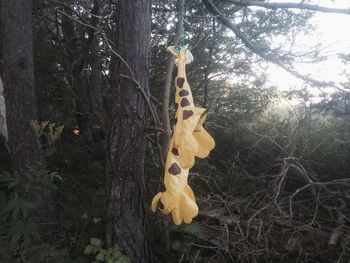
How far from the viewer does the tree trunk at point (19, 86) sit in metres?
3.37

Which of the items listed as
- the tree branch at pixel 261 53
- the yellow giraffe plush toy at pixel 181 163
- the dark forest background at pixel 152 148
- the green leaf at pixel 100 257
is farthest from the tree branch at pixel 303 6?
the green leaf at pixel 100 257

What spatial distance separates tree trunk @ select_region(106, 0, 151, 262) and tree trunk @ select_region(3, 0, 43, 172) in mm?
1089

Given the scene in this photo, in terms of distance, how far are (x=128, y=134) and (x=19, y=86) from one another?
1472mm

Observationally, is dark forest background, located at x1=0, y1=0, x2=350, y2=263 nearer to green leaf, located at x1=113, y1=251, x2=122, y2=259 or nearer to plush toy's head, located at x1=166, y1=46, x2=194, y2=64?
green leaf, located at x1=113, y1=251, x2=122, y2=259

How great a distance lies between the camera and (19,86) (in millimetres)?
3455

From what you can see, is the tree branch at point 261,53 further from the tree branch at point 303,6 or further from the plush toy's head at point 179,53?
the plush toy's head at point 179,53

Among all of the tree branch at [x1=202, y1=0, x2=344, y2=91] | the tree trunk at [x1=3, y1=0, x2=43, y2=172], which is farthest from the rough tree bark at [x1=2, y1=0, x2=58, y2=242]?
the tree branch at [x1=202, y1=0, x2=344, y2=91]

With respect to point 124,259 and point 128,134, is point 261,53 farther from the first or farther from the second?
point 124,259

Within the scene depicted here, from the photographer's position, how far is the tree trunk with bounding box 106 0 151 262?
2684 millimetres

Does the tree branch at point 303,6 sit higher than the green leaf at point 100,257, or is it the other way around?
the tree branch at point 303,6

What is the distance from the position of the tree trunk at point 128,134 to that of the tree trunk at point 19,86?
1.09m

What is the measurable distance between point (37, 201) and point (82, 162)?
8.08ft

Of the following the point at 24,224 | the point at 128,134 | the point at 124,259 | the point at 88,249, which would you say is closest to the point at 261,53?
the point at 128,134

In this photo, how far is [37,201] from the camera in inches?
109
